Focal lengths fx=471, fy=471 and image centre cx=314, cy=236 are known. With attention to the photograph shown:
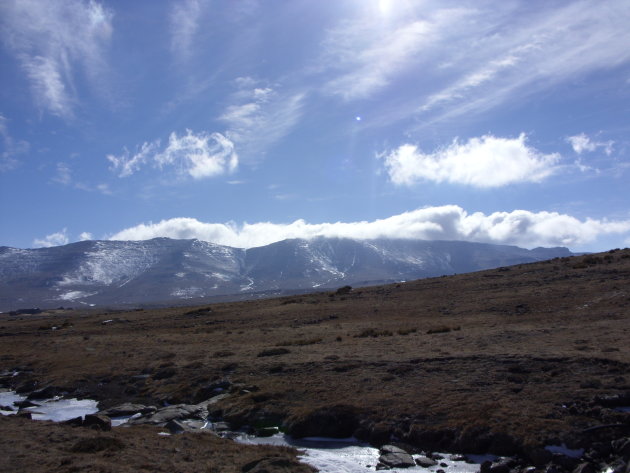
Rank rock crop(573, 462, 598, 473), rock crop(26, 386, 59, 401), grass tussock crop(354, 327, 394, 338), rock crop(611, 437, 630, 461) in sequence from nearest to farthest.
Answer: rock crop(573, 462, 598, 473)
rock crop(611, 437, 630, 461)
rock crop(26, 386, 59, 401)
grass tussock crop(354, 327, 394, 338)

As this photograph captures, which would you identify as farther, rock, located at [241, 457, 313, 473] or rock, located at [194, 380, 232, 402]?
rock, located at [194, 380, 232, 402]

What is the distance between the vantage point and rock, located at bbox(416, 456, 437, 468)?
17672 millimetres

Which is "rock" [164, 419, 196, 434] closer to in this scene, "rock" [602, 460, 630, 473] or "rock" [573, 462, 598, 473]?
Result: "rock" [573, 462, 598, 473]

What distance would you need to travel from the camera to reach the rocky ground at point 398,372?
18688 mm

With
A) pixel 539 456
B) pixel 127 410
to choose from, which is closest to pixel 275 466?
pixel 539 456

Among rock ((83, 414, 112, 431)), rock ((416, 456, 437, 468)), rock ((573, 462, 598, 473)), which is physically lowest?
rock ((416, 456, 437, 468))

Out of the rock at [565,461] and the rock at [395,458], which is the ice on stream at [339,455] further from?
the rock at [565,461]

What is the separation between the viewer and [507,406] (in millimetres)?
20578

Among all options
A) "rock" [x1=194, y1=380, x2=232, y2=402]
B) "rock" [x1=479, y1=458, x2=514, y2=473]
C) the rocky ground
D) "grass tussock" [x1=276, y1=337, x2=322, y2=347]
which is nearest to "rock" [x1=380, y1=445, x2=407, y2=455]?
the rocky ground

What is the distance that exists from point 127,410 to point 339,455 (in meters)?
14.3

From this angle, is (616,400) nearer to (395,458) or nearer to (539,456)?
(539,456)

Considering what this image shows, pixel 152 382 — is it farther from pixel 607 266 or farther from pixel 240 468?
pixel 607 266

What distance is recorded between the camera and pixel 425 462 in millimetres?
17797

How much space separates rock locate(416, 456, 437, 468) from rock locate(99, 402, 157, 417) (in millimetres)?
16273
